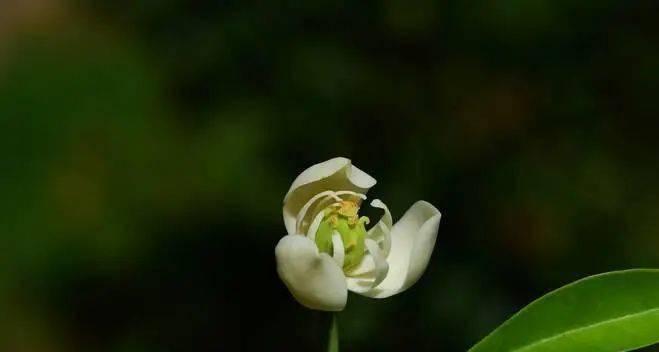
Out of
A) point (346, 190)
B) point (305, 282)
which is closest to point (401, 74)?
point (346, 190)

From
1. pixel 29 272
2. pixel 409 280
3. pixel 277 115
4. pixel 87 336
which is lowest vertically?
pixel 87 336

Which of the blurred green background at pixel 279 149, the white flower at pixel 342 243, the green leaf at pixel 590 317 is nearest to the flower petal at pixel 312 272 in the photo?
the white flower at pixel 342 243

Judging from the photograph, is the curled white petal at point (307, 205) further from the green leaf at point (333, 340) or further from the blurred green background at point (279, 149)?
the blurred green background at point (279, 149)

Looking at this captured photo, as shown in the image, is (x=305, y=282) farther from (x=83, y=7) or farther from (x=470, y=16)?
(x=83, y=7)

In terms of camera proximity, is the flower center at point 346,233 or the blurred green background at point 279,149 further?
the blurred green background at point 279,149

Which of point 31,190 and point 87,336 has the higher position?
point 31,190

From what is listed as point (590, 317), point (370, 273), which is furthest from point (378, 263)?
point (590, 317)

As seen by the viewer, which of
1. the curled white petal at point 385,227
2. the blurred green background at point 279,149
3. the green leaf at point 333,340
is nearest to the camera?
the green leaf at point 333,340

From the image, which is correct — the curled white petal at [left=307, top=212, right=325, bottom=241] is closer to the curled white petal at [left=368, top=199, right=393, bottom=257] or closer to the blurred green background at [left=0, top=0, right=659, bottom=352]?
the curled white petal at [left=368, top=199, right=393, bottom=257]
